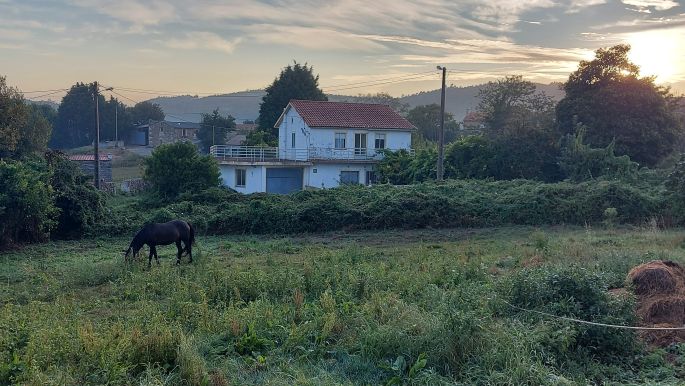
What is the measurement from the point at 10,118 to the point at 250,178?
13.4m

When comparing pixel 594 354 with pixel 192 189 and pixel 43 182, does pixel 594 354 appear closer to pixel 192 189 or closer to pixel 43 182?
pixel 43 182

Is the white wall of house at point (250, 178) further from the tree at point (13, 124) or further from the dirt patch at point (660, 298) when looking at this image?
the dirt patch at point (660, 298)

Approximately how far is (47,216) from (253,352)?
46.0ft

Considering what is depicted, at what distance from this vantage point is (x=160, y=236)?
1392 centimetres

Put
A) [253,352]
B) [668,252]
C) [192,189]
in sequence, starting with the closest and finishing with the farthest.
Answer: [253,352], [668,252], [192,189]

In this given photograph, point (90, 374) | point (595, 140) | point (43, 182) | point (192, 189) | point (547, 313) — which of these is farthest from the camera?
point (595, 140)

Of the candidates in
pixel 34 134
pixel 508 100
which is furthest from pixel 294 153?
pixel 508 100

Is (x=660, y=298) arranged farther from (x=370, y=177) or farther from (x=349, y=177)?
(x=370, y=177)

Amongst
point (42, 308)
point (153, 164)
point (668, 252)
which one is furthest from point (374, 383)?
point (153, 164)

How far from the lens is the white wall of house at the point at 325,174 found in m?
37.6

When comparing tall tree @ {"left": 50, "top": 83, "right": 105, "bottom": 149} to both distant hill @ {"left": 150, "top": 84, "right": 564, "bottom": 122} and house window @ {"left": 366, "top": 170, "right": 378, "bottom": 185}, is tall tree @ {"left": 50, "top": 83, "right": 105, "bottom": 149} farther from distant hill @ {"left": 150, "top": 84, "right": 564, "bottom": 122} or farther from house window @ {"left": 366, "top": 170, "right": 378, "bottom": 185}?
distant hill @ {"left": 150, "top": 84, "right": 564, "bottom": 122}

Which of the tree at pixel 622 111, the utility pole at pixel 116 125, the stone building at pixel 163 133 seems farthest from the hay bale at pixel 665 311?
the utility pole at pixel 116 125

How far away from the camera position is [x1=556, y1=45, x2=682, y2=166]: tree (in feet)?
105

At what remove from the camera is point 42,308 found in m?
8.98
